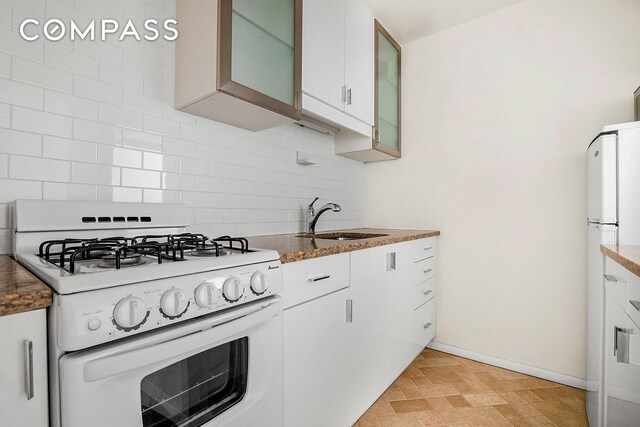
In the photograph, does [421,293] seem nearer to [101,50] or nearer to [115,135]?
[115,135]

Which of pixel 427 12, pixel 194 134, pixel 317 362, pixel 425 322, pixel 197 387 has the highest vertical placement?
pixel 427 12

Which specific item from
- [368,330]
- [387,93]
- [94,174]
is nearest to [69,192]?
[94,174]

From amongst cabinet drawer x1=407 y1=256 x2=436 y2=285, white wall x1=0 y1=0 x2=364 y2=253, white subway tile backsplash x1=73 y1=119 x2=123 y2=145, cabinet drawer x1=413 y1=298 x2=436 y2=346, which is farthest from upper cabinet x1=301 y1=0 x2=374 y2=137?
cabinet drawer x1=413 y1=298 x2=436 y2=346

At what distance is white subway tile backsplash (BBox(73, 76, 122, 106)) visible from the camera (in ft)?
4.06

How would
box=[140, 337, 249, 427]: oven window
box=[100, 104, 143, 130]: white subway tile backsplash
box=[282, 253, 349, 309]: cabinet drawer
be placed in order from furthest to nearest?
box=[100, 104, 143, 130]: white subway tile backsplash, box=[282, 253, 349, 309]: cabinet drawer, box=[140, 337, 249, 427]: oven window

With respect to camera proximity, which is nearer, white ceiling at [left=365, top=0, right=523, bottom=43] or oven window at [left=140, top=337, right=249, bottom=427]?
oven window at [left=140, top=337, right=249, bottom=427]

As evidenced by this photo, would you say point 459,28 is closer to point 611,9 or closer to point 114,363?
point 611,9

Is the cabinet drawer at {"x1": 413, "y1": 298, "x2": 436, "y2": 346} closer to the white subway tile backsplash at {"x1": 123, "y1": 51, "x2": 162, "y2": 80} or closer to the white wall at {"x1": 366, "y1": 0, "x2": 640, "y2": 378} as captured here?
the white wall at {"x1": 366, "y1": 0, "x2": 640, "y2": 378}

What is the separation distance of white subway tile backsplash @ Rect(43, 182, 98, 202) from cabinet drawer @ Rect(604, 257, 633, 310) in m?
1.86

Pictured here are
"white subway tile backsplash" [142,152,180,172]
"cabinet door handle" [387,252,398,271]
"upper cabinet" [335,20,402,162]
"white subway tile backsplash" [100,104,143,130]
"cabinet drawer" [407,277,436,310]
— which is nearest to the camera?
"white subway tile backsplash" [100,104,143,130]

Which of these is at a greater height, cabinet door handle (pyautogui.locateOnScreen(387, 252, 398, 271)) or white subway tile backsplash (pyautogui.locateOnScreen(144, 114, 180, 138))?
white subway tile backsplash (pyautogui.locateOnScreen(144, 114, 180, 138))

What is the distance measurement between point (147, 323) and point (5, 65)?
3.42 ft

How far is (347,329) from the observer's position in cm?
152

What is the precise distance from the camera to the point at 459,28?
2.53m
